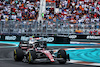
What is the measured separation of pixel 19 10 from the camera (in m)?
31.1

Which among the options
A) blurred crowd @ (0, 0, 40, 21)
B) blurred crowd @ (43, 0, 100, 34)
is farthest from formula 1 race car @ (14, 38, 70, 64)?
blurred crowd @ (0, 0, 40, 21)

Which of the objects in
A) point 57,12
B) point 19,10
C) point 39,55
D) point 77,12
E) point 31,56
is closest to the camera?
point 31,56

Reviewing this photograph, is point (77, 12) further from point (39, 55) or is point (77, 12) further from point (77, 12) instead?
point (39, 55)

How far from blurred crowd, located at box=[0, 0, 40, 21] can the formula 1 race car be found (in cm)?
2143

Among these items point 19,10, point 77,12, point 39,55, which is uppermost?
point 19,10

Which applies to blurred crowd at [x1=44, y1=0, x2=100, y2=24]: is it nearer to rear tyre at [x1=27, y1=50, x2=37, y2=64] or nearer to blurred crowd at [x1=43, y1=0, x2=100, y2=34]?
blurred crowd at [x1=43, y1=0, x2=100, y2=34]

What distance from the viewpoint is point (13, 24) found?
22.7 metres

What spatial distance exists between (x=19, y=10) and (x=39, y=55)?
23.6 meters

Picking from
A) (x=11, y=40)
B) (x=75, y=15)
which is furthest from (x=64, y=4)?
(x=11, y=40)

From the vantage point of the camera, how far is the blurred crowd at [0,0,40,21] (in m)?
30.4

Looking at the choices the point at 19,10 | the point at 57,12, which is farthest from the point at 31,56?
the point at 19,10

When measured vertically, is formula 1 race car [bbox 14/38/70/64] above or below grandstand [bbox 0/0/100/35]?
below

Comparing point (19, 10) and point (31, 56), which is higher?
point (19, 10)

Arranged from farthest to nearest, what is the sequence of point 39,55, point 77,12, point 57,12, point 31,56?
point 77,12 < point 57,12 < point 39,55 < point 31,56
